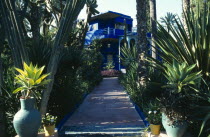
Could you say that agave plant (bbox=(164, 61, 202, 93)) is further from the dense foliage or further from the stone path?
the stone path

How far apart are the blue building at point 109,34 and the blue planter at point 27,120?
62.1 feet

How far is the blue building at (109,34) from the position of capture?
24.6 metres

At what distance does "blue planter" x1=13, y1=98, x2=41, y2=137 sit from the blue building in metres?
18.9

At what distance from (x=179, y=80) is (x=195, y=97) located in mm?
662

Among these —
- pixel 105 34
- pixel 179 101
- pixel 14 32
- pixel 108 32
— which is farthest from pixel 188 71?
pixel 105 34

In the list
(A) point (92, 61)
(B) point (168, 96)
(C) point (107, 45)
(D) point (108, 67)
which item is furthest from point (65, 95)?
(C) point (107, 45)

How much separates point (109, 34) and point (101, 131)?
19.6 metres

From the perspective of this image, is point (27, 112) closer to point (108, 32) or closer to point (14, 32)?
point (14, 32)

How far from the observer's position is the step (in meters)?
5.38

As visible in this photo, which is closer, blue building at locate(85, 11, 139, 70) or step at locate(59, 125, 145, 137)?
step at locate(59, 125, 145, 137)

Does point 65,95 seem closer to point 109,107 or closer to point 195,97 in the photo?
point 109,107

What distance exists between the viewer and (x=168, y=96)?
4508mm

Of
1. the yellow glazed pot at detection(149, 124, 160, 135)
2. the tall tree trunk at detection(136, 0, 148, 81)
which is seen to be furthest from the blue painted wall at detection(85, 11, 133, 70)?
the yellow glazed pot at detection(149, 124, 160, 135)

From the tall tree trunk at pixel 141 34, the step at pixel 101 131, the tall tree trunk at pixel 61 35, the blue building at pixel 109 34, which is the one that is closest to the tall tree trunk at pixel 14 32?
the tall tree trunk at pixel 61 35
